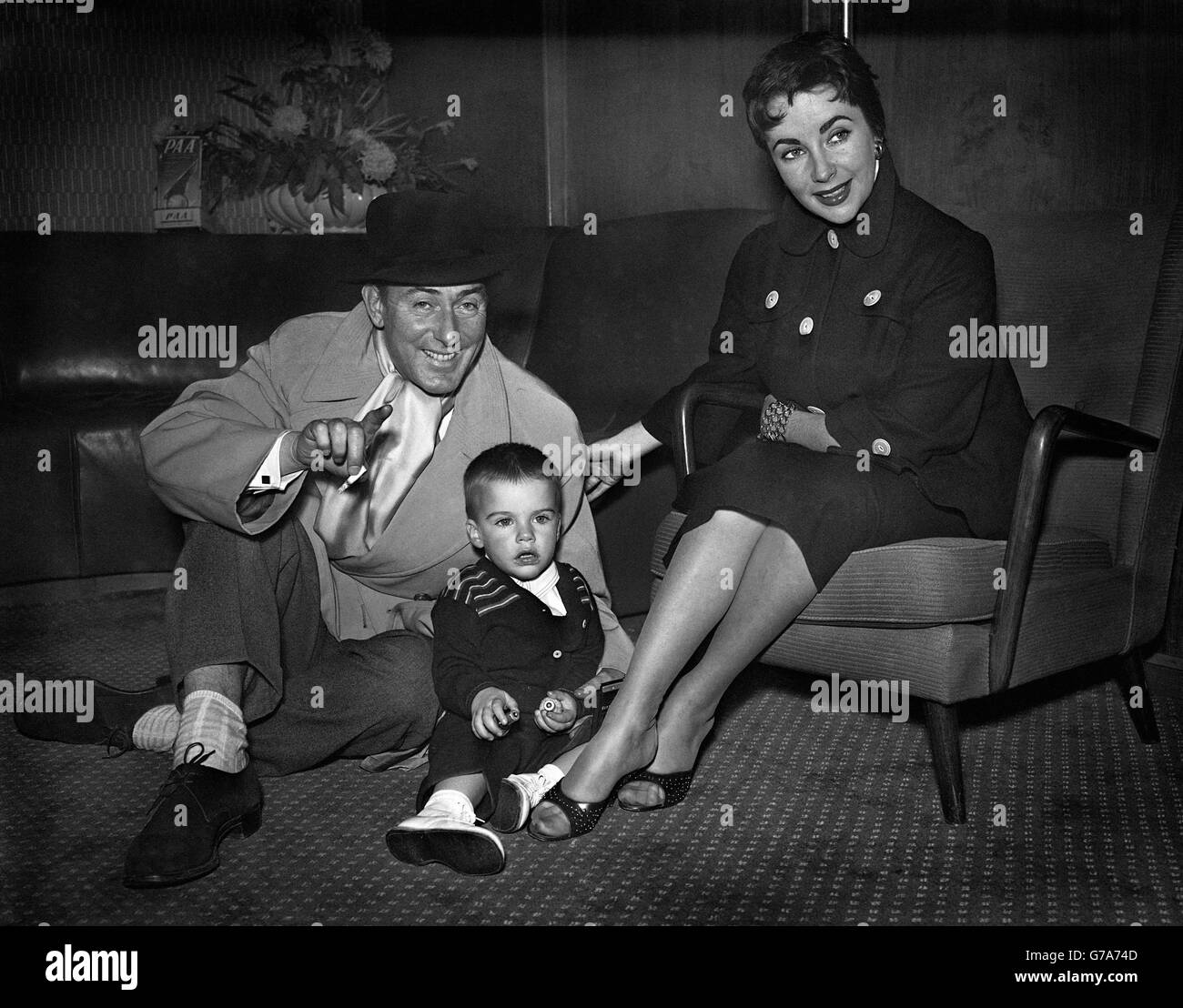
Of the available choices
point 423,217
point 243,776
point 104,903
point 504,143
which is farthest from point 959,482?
point 504,143

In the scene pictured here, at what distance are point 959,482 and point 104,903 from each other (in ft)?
4.40

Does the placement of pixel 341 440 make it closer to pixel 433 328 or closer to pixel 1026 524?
pixel 433 328

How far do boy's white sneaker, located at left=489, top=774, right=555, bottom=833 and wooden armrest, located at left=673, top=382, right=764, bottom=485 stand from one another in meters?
0.64

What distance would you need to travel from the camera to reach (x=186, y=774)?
170 cm

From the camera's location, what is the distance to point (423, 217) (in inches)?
77.8

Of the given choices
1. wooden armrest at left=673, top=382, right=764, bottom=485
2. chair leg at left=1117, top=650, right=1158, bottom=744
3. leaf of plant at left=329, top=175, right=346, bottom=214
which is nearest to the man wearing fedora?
wooden armrest at left=673, top=382, right=764, bottom=485

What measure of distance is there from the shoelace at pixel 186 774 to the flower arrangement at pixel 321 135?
225 cm

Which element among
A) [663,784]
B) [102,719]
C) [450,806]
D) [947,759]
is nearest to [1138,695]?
[947,759]

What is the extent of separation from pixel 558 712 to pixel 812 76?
1019 millimetres

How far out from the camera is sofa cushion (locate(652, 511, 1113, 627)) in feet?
5.92

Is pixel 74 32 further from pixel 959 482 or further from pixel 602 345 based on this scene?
pixel 959 482

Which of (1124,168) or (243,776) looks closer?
(243,776)

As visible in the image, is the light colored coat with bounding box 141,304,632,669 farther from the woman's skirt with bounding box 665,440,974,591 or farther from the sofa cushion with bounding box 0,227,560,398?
the sofa cushion with bounding box 0,227,560,398
